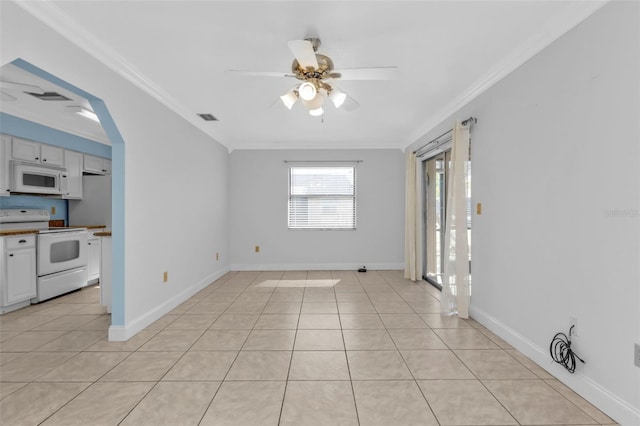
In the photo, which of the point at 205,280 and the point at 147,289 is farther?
the point at 205,280

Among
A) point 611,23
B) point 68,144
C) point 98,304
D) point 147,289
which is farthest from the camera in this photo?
point 68,144

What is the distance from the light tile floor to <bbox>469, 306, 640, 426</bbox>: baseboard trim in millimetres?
53

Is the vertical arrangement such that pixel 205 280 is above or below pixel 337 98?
below

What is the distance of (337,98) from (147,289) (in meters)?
2.66

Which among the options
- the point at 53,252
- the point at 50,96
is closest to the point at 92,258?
the point at 53,252

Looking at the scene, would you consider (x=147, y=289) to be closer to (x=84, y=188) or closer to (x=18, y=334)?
(x=18, y=334)

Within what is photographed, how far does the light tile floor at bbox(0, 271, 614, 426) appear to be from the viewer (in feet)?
5.43

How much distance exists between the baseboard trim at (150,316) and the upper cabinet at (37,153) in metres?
2.68

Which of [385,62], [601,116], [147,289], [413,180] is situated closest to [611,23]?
[601,116]

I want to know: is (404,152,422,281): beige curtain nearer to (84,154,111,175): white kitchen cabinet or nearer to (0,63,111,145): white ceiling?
(0,63,111,145): white ceiling

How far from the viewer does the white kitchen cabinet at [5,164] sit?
350 cm

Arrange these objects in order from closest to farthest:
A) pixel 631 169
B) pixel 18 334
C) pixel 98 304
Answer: pixel 631 169, pixel 18 334, pixel 98 304

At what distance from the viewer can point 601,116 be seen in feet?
5.53

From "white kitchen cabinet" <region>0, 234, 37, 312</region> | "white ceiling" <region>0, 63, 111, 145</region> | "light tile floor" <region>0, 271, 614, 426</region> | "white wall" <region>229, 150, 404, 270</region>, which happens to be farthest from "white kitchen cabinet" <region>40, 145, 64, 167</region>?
"white wall" <region>229, 150, 404, 270</region>
